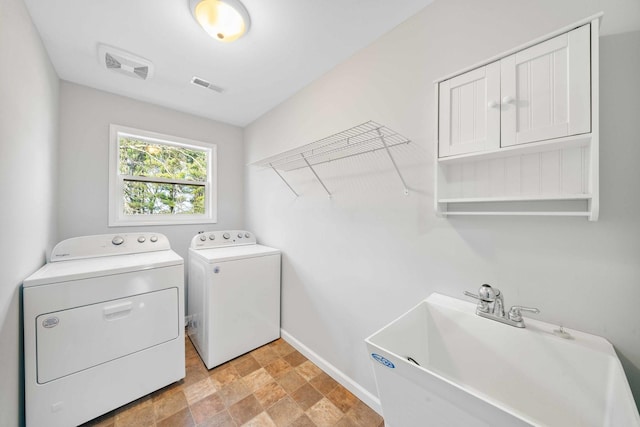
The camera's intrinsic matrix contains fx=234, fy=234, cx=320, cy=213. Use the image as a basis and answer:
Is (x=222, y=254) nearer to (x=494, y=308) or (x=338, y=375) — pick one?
(x=338, y=375)

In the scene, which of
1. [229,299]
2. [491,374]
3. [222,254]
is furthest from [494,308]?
[222,254]

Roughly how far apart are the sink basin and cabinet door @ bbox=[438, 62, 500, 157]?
2.54 ft

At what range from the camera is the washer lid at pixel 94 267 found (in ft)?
4.49

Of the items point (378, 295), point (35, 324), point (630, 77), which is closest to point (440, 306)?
point (378, 295)

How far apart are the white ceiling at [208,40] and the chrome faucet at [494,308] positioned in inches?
62.2

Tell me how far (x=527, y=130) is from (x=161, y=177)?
10.1ft

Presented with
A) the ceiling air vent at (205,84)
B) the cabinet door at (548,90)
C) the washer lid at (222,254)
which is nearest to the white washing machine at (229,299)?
the washer lid at (222,254)

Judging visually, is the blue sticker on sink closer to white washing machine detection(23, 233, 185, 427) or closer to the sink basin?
the sink basin

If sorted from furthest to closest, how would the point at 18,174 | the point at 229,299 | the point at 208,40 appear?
the point at 229,299
the point at 208,40
the point at 18,174

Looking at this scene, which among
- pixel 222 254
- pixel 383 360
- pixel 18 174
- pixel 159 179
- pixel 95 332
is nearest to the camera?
pixel 383 360

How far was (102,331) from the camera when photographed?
1.50 m

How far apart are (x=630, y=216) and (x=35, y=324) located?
9.19 ft

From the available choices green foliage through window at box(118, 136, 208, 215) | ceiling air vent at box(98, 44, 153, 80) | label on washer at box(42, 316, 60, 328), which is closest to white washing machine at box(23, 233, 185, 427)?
label on washer at box(42, 316, 60, 328)

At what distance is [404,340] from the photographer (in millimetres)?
1074
